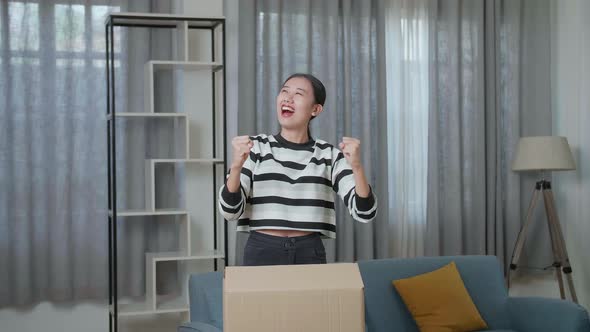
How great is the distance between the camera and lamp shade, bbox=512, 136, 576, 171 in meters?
4.76

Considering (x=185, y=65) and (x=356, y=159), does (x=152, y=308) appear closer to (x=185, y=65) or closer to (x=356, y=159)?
(x=185, y=65)

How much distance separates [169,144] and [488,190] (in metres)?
2.07

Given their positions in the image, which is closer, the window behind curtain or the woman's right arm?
the woman's right arm

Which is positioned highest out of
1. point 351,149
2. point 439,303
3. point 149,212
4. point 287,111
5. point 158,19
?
point 158,19

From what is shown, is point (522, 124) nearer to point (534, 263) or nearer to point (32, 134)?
point (534, 263)

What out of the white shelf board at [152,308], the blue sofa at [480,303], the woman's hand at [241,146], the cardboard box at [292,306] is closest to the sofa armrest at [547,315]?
the blue sofa at [480,303]

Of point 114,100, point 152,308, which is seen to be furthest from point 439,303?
point 114,100

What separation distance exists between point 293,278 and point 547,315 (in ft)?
8.05

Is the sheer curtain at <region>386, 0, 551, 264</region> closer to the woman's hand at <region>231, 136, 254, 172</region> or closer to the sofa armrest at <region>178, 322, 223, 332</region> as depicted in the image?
the sofa armrest at <region>178, 322, 223, 332</region>

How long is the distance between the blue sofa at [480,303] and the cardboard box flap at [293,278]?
1.70 m

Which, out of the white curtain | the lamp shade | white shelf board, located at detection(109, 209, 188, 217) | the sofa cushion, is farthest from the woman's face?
the lamp shade

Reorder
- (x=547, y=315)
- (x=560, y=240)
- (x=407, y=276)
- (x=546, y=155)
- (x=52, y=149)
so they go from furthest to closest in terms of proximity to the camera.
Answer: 1. (x=560, y=240)
2. (x=546, y=155)
3. (x=52, y=149)
4. (x=407, y=276)
5. (x=547, y=315)

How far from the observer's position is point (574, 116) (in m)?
5.14

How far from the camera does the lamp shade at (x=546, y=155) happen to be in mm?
4762
